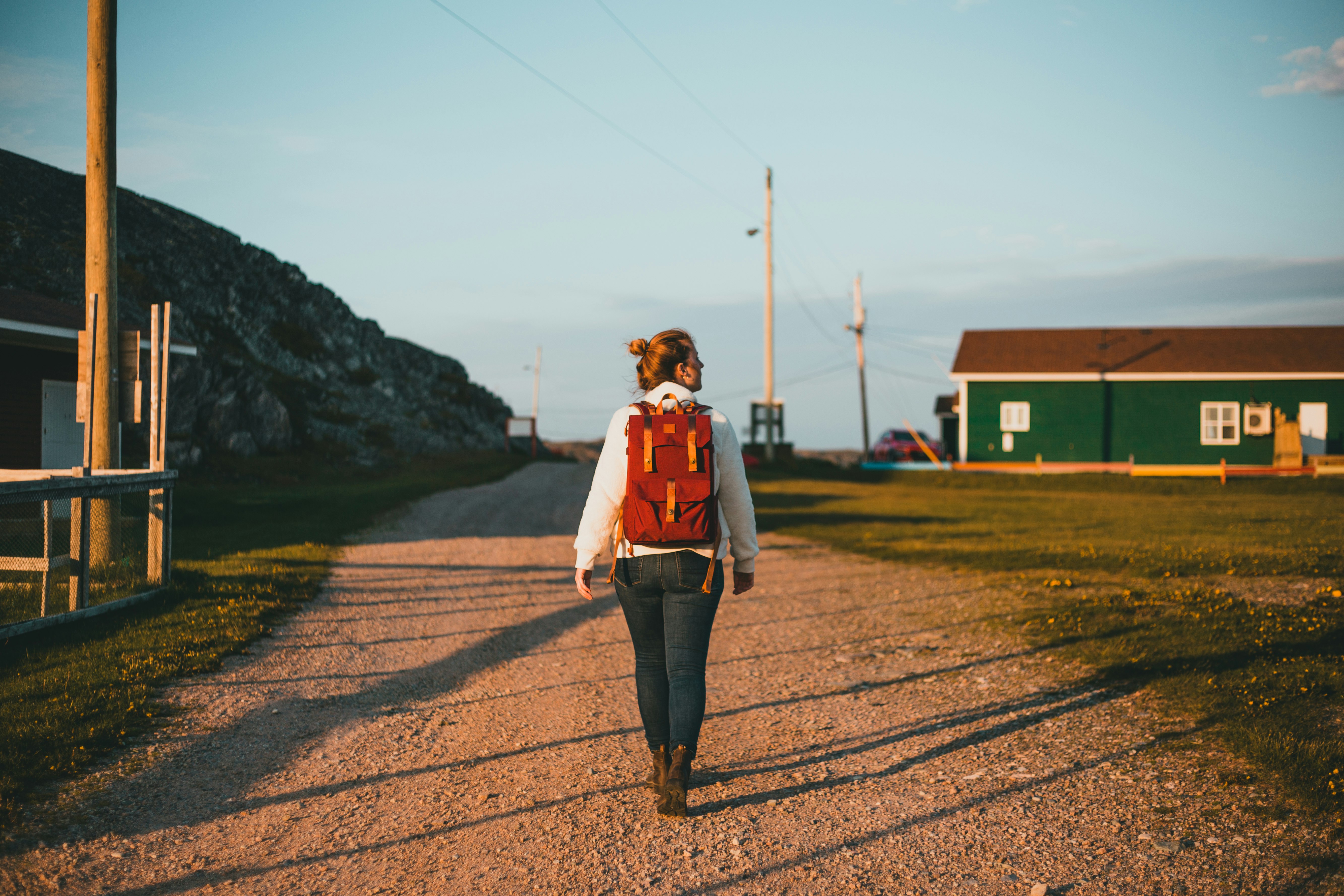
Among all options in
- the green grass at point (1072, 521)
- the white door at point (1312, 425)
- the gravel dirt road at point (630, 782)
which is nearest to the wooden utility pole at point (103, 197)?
the gravel dirt road at point (630, 782)

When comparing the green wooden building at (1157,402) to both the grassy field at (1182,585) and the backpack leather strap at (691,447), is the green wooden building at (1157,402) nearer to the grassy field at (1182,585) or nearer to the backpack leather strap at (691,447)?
the grassy field at (1182,585)

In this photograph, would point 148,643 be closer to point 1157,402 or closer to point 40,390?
point 40,390

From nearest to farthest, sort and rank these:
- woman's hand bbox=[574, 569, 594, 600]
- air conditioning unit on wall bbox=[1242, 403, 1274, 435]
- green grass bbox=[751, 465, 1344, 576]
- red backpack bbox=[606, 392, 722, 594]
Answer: red backpack bbox=[606, 392, 722, 594], woman's hand bbox=[574, 569, 594, 600], green grass bbox=[751, 465, 1344, 576], air conditioning unit on wall bbox=[1242, 403, 1274, 435]

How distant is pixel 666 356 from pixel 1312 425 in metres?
38.3

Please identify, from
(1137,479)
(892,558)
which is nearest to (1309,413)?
(1137,479)

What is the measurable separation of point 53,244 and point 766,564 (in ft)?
109

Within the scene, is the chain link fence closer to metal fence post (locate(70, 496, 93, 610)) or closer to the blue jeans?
metal fence post (locate(70, 496, 93, 610))

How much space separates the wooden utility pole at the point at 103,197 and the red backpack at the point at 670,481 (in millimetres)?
7736

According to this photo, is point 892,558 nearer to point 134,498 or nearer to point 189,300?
point 134,498

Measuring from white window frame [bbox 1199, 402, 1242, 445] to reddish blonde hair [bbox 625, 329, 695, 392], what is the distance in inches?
1424

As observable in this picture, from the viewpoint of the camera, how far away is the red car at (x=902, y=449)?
4006 cm

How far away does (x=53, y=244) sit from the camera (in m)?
32.8

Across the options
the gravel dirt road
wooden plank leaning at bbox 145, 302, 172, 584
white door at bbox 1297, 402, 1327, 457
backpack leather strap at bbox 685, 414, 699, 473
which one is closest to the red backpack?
backpack leather strap at bbox 685, 414, 699, 473

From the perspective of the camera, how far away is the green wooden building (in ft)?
109
